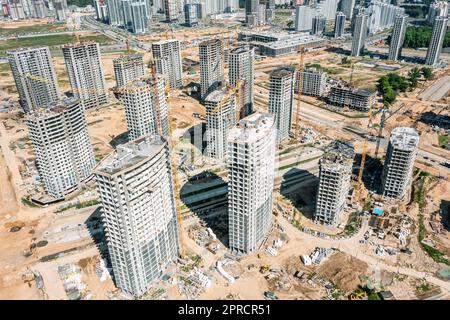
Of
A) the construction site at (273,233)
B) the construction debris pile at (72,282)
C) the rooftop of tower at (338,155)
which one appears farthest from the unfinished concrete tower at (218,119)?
the construction debris pile at (72,282)

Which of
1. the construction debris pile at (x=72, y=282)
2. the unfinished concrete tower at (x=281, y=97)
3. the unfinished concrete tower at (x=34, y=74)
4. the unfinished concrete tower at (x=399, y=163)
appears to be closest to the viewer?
the construction debris pile at (x=72, y=282)

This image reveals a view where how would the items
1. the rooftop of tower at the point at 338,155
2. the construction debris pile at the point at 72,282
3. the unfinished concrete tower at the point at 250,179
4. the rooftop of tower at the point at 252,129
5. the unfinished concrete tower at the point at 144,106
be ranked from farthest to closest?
the unfinished concrete tower at the point at 144,106, the rooftop of tower at the point at 338,155, the construction debris pile at the point at 72,282, the unfinished concrete tower at the point at 250,179, the rooftop of tower at the point at 252,129

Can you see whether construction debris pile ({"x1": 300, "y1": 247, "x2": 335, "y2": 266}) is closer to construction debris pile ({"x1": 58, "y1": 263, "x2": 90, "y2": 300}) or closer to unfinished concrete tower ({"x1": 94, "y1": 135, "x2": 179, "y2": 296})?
unfinished concrete tower ({"x1": 94, "y1": 135, "x2": 179, "y2": 296})

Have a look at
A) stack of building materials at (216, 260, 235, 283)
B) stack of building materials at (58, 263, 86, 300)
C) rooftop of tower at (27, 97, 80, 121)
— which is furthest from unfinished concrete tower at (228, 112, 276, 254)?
rooftop of tower at (27, 97, 80, 121)

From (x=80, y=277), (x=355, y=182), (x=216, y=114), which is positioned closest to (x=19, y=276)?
(x=80, y=277)

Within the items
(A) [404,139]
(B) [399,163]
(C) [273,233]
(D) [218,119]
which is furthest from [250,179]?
(A) [404,139]

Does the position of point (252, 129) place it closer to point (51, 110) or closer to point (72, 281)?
point (72, 281)

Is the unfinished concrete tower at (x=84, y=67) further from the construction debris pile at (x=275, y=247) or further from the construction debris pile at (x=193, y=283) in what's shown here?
the construction debris pile at (x=275, y=247)
